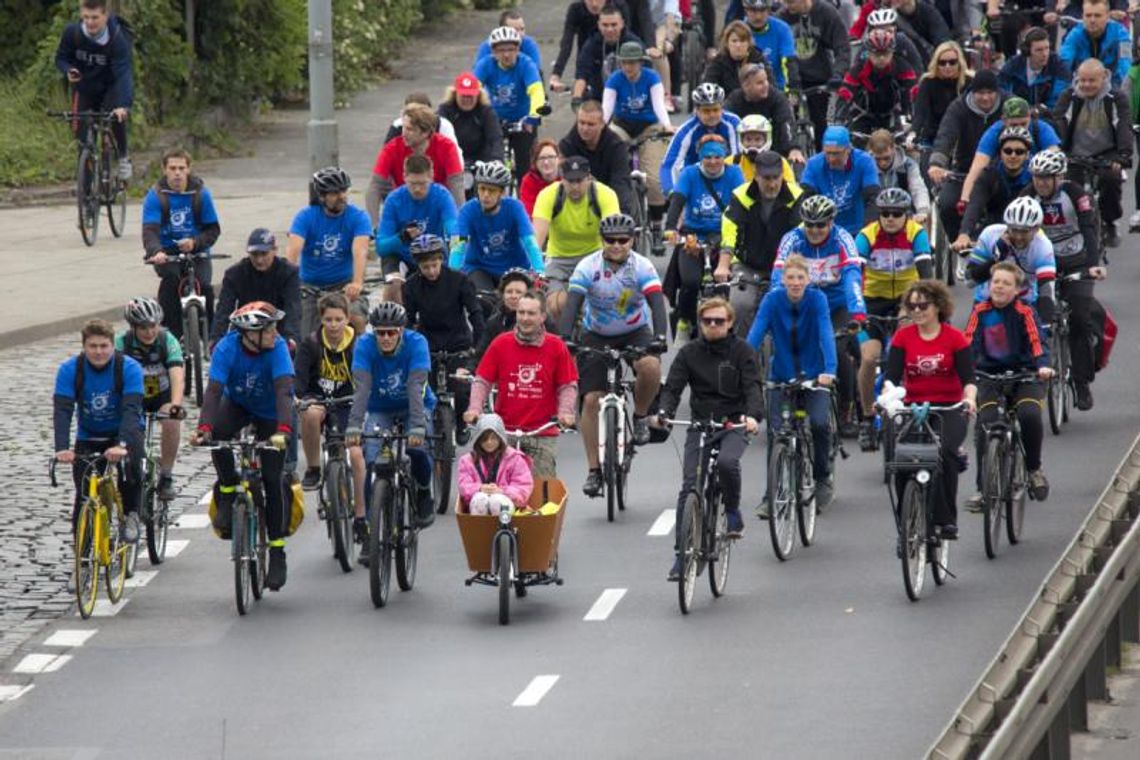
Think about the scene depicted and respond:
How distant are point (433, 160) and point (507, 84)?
157 inches

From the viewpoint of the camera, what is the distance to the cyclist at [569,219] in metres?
22.1

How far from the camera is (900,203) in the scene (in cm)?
2109

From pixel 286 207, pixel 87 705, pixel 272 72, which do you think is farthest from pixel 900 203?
pixel 272 72

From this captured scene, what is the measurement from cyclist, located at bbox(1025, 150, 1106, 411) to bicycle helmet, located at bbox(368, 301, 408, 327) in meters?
5.29

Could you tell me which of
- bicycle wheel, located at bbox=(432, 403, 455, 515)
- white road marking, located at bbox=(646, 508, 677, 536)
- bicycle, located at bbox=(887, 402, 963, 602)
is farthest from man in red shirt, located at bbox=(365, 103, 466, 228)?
bicycle, located at bbox=(887, 402, 963, 602)

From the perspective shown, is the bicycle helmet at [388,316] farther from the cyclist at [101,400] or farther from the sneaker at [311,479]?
the sneaker at [311,479]

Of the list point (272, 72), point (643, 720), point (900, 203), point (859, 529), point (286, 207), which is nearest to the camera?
point (643, 720)

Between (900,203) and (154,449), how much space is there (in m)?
5.79

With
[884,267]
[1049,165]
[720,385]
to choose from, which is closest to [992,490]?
[720,385]

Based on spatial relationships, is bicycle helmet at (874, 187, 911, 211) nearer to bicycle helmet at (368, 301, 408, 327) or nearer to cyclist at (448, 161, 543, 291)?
cyclist at (448, 161, 543, 291)

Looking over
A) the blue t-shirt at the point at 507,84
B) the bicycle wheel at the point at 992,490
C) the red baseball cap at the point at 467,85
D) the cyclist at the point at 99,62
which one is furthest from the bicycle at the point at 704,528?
the cyclist at the point at 99,62

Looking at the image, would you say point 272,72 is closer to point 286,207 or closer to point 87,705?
point 286,207

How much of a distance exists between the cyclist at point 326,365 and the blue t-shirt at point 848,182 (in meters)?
5.24

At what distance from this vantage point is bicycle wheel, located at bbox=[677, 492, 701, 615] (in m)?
17.0
